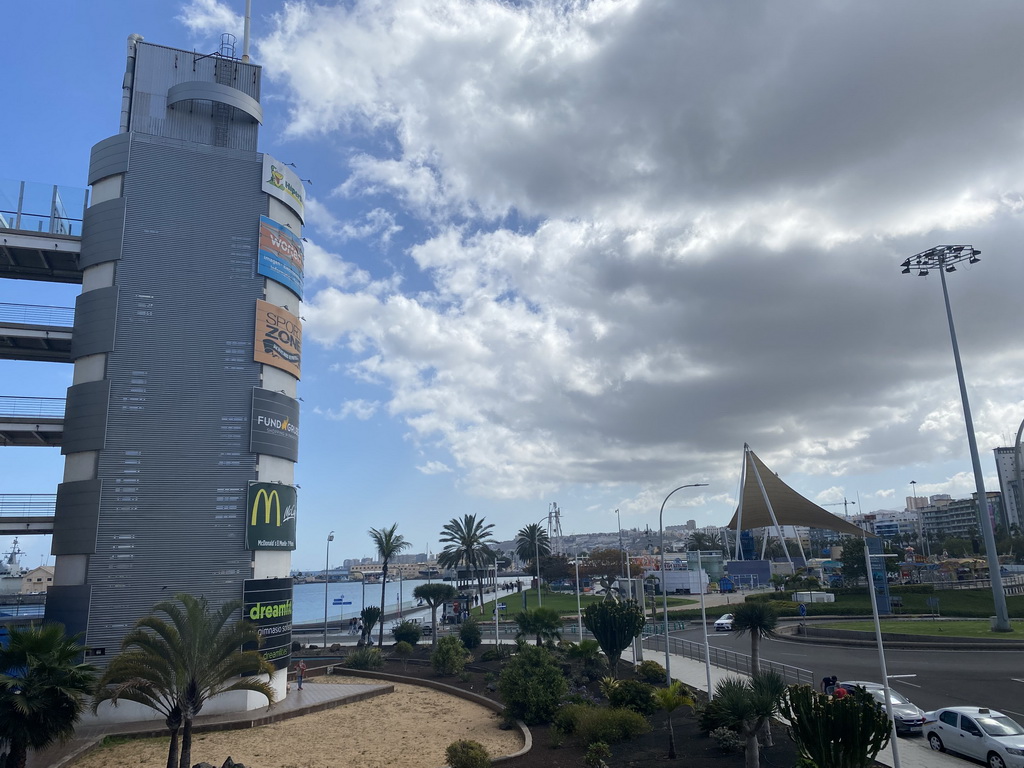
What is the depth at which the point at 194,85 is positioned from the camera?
37500 mm

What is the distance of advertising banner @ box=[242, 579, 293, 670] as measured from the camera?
3366 centimetres

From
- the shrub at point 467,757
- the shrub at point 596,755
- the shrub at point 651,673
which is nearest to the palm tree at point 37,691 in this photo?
the shrub at point 467,757

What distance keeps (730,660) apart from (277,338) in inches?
1242

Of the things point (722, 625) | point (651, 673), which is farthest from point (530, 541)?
point (651, 673)

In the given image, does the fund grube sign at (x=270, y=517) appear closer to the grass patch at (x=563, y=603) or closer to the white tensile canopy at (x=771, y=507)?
the grass patch at (x=563, y=603)

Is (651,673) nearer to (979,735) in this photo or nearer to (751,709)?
(979,735)

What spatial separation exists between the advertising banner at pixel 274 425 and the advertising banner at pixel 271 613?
6660 millimetres

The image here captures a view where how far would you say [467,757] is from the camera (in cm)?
2070

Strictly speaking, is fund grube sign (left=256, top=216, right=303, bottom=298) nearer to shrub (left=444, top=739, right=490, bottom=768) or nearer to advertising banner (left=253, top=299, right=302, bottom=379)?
advertising banner (left=253, top=299, right=302, bottom=379)

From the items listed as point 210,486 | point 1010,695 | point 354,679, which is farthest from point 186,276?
point 1010,695

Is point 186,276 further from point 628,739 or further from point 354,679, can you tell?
point 628,739

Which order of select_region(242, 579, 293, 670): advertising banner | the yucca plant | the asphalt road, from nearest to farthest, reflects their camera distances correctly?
1. the yucca plant
2. the asphalt road
3. select_region(242, 579, 293, 670): advertising banner

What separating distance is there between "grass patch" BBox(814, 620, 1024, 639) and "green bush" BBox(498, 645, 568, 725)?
1155 inches

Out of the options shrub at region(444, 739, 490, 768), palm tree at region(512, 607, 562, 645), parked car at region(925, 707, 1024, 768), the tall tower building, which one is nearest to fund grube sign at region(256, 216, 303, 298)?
the tall tower building
